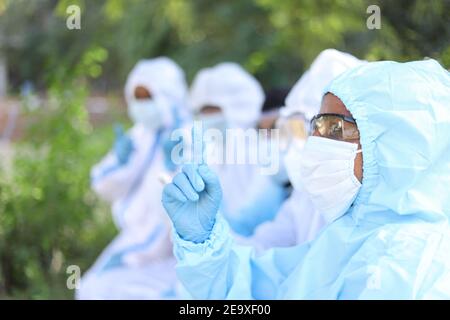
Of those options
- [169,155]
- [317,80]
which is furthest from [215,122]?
[317,80]

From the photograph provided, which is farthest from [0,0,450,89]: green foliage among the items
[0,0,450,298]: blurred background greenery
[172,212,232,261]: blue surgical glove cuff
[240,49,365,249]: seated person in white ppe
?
[172,212,232,261]: blue surgical glove cuff

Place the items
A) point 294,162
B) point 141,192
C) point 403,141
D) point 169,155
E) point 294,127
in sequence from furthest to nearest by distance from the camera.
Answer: point 141,192 → point 169,155 → point 294,127 → point 294,162 → point 403,141

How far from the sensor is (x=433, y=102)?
2.13m

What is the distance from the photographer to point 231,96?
5367 mm

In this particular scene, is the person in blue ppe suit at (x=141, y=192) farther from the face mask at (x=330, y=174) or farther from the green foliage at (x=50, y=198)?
the face mask at (x=330, y=174)

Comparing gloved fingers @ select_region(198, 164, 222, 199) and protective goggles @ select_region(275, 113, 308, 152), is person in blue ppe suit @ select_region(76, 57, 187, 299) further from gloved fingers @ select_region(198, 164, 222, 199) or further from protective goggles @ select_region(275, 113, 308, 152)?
gloved fingers @ select_region(198, 164, 222, 199)

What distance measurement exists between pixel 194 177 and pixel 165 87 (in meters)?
3.25

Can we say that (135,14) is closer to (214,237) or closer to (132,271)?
(132,271)

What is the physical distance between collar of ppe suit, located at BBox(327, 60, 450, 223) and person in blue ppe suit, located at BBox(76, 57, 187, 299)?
2.15 metres

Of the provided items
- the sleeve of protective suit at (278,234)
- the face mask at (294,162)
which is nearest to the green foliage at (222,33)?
the face mask at (294,162)

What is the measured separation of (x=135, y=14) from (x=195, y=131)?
10727 mm

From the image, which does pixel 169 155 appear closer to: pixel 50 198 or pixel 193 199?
pixel 50 198

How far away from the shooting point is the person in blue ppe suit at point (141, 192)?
429 cm
